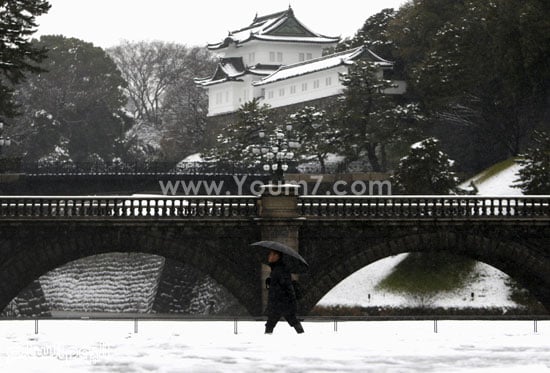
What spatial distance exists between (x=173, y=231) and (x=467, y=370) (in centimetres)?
3236

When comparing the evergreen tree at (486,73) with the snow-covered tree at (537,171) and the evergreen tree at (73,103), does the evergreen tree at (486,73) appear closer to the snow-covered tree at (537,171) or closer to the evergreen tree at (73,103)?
the snow-covered tree at (537,171)

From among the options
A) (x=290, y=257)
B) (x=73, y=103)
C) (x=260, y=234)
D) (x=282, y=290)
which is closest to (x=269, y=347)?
(x=282, y=290)

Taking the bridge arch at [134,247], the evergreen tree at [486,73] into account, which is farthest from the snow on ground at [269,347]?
the evergreen tree at [486,73]

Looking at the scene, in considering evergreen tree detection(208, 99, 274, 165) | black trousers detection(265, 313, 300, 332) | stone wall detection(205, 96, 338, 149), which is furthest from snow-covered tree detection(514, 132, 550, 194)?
black trousers detection(265, 313, 300, 332)

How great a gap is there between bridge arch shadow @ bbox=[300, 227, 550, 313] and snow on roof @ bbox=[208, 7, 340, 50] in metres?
92.6

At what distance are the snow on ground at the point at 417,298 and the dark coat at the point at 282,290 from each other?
36.3 m

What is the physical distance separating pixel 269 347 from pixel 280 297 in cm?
369

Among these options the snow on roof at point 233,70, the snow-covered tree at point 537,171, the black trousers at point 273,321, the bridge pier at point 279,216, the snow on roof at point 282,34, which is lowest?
the black trousers at point 273,321

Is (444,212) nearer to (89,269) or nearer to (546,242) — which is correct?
(546,242)

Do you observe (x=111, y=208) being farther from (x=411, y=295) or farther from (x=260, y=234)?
(x=411, y=295)

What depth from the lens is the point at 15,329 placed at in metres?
27.0

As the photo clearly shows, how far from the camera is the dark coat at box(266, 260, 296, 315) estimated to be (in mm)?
27469

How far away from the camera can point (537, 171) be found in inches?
2712

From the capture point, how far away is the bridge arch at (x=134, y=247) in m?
52.2
